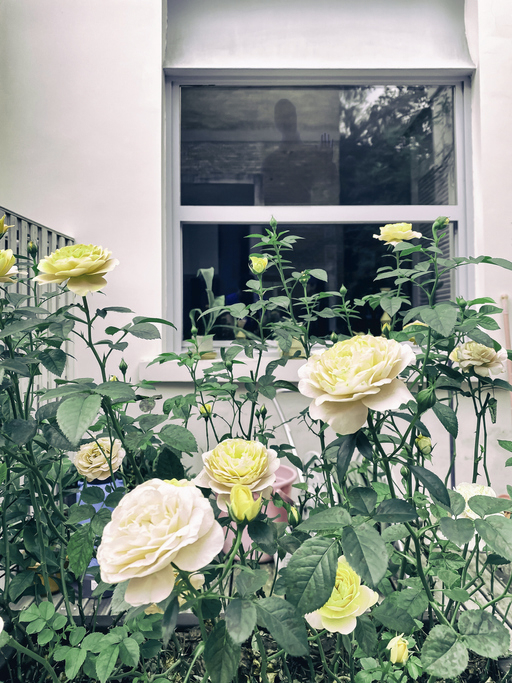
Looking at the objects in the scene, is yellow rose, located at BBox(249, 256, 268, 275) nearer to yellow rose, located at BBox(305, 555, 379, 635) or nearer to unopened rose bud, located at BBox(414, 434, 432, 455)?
unopened rose bud, located at BBox(414, 434, 432, 455)

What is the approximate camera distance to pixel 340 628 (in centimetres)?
38

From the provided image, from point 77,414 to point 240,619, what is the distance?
21 centimetres

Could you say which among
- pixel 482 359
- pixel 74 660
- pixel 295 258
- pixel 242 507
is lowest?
pixel 74 660

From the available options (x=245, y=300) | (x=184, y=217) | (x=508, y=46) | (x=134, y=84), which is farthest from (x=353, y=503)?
(x=508, y=46)

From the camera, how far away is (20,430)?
459 millimetres

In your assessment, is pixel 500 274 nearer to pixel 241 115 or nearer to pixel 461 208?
pixel 461 208

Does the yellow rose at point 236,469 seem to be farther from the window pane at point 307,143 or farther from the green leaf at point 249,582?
the window pane at point 307,143

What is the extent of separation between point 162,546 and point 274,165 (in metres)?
2.10

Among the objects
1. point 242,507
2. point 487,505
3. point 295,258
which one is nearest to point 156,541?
point 242,507

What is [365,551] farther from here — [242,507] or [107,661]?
[107,661]

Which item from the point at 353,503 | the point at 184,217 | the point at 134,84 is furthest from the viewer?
the point at 184,217

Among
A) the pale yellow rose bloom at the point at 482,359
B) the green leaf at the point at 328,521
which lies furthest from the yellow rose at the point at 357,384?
the pale yellow rose bloom at the point at 482,359

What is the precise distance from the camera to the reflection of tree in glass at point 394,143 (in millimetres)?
2121

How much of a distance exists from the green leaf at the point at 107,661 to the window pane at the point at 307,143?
1.95 meters
